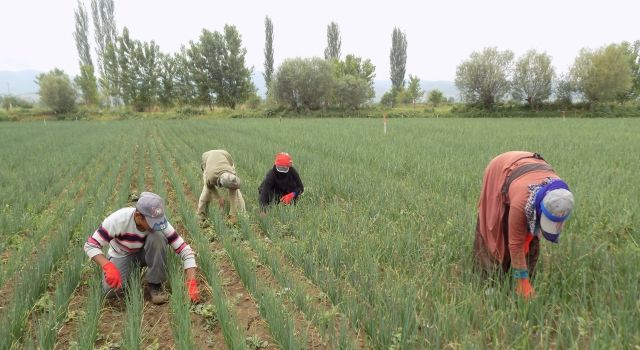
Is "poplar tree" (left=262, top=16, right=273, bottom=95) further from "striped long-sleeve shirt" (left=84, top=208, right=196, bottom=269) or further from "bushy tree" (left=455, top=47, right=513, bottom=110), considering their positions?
"striped long-sleeve shirt" (left=84, top=208, right=196, bottom=269)

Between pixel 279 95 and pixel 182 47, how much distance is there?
41.0 feet

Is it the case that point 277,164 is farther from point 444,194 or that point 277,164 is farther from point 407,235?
point 444,194

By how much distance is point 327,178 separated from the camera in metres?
5.41

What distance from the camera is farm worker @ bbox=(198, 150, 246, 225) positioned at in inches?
153

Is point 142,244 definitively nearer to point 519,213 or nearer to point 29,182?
point 519,213

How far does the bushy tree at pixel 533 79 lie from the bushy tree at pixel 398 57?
56.6ft

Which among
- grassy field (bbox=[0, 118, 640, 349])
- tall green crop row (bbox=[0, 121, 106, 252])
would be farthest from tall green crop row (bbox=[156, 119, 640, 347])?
tall green crop row (bbox=[0, 121, 106, 252])

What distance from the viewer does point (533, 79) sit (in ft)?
99.8

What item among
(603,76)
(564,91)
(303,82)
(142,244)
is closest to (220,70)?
(303,82)

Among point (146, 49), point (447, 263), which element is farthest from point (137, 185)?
→ point (146, 49)

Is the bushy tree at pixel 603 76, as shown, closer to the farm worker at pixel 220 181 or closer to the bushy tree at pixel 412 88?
the bushy tree at pixel 412 88

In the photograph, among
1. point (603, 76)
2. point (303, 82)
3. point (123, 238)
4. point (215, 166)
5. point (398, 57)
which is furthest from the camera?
point (398, 57)

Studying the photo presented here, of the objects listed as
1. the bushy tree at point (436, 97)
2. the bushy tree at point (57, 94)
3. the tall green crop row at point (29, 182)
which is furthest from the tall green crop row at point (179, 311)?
the bushy tree at point (436, 97)

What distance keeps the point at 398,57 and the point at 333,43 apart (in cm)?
906
